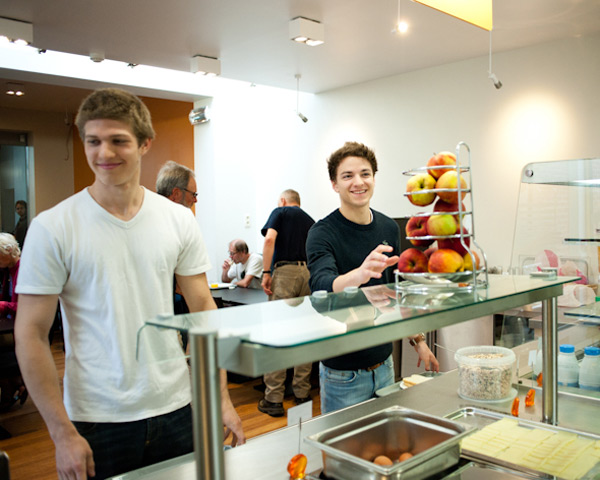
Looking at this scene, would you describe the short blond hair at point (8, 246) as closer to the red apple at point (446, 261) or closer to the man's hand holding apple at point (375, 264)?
the man's hand holding apple at point (375, 264)

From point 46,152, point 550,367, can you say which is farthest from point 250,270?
point 46,152

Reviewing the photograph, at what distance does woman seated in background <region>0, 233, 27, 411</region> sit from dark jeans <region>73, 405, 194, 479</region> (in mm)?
2735

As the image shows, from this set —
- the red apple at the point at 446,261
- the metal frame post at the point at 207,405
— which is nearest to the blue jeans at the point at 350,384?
the red apple at the point at 446,261

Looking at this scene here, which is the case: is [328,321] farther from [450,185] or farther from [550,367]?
[550,367]

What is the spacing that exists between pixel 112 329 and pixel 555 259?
6.41ft

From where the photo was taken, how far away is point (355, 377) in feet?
6.04

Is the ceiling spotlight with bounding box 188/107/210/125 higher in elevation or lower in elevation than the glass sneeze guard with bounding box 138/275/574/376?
higher

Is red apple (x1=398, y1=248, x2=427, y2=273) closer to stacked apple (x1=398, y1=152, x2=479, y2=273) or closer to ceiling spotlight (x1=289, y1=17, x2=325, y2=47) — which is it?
stacked apple (x1=398, y1=152, x2=479, y2=273)

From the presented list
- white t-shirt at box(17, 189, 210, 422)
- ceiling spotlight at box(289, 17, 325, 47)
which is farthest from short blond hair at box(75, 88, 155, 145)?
ceiling spotlight at box(289, 17, 325, 47)

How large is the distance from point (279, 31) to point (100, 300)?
339 centimetres

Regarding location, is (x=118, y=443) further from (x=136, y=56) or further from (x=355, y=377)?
(x=136, y=56)

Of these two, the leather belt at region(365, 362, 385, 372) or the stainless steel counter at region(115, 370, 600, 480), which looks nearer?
the stainless steel counter at region(115, 370, 600, 480)

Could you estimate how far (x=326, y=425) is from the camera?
136 cm

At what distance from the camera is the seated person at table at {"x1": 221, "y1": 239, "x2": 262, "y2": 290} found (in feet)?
18.7
